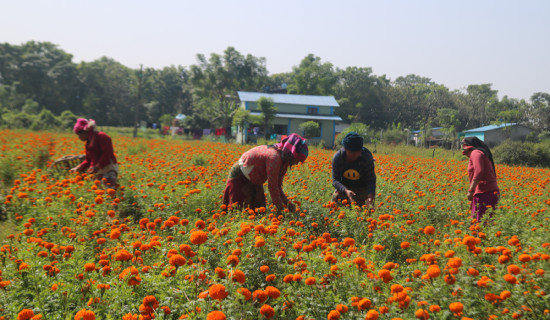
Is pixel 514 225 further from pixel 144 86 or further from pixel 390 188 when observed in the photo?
pixel 144 86

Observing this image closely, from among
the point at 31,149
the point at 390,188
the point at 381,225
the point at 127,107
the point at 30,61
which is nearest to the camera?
the point at 381,225

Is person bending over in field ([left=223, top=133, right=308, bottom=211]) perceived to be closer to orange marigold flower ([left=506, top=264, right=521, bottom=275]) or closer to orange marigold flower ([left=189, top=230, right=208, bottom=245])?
orange marigold flower ([left=189, top=230, right=208, bottom=245])

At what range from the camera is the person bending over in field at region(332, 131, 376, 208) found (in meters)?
3.94

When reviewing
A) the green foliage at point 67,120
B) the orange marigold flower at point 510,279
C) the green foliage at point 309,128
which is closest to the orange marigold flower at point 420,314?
the orange marigold flower at point 510,279

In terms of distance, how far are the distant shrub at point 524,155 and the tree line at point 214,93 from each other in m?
24.6

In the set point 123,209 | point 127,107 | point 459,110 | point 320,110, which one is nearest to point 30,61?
point 127,107

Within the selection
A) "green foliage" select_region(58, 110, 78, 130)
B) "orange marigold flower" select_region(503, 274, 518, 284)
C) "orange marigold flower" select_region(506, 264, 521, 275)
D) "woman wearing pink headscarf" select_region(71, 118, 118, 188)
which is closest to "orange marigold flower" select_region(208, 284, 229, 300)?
"orange marigold flower" select_region(503, 274, 518, 284)

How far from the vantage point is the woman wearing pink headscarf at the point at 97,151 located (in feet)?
16.0

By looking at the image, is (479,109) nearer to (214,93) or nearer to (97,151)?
(214,93)

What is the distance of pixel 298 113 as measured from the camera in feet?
111

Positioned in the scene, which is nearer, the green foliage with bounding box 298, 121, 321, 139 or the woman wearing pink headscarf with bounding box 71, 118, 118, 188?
the woman wearing pink headscarf with bounding box 71, 118, 118, 188

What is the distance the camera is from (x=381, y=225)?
2979mm

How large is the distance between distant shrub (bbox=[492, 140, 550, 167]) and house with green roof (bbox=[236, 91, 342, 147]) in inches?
551

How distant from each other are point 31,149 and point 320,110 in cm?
2842
